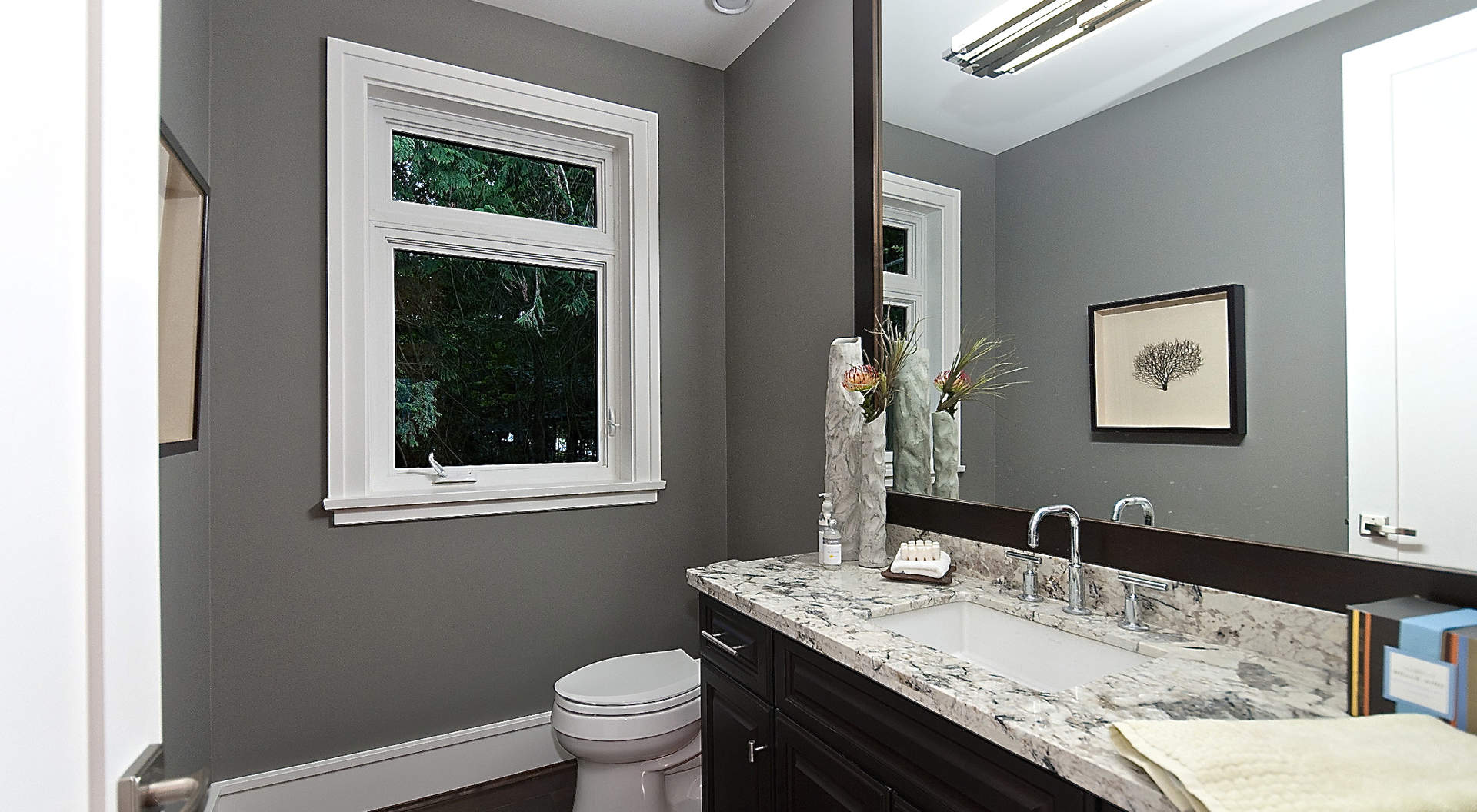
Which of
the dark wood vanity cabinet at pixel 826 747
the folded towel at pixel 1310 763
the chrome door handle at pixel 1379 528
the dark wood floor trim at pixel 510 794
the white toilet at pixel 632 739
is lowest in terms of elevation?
the dark wood floor trim at pixel 510 794

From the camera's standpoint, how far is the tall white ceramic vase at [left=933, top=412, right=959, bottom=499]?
5.88 feet

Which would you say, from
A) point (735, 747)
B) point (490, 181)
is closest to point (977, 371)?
point (735, 747)

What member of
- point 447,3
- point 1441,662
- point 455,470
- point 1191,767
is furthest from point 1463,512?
point 447,3

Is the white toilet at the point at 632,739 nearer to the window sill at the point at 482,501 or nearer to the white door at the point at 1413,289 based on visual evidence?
the window sill at the point at 482,501

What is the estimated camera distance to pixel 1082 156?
1.48 m

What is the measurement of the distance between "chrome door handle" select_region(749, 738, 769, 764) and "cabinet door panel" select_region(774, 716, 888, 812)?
0.05 meters

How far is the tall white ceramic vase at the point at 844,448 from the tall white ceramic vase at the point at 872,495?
0.03 meters

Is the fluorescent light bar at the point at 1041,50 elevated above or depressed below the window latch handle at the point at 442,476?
above

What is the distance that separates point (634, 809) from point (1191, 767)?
1.65 metres

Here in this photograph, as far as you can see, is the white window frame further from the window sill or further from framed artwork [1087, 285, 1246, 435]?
the window sill

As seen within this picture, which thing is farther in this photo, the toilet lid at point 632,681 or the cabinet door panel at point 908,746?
the toilet lid at point 632,681

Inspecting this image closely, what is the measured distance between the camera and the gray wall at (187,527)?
1582 millimetres

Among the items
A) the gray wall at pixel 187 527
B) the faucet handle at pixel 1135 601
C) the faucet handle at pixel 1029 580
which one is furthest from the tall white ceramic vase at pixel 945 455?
the gray wall at pixel 187 527

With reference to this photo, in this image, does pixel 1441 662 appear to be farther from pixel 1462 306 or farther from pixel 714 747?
pixel 714 747
